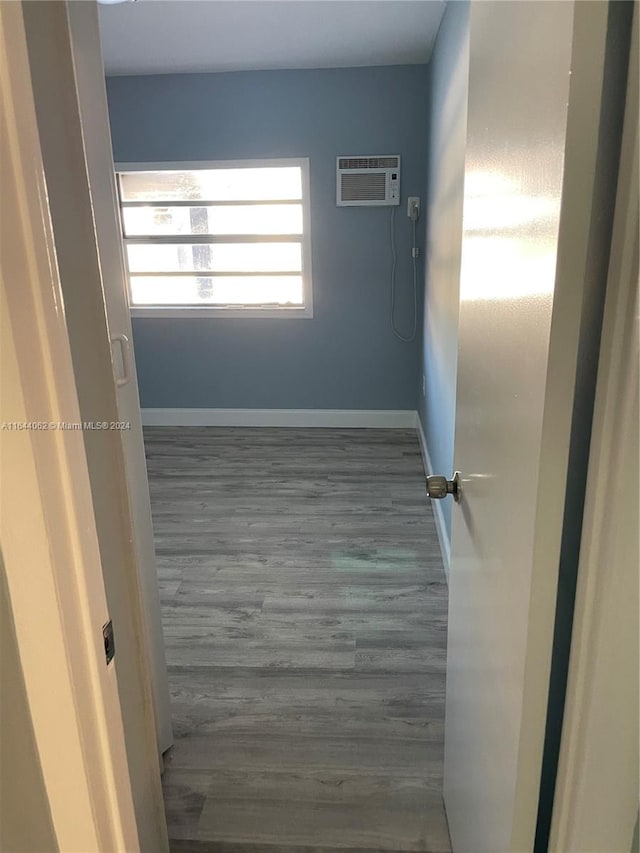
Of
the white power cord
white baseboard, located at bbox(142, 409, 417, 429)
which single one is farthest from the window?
white baseboard, located at bbox(142, 409, 417, 429)

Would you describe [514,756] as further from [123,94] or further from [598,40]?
[123,94]

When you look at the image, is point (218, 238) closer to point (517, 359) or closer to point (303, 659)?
point (303, 659)

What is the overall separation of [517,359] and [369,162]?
148 inches

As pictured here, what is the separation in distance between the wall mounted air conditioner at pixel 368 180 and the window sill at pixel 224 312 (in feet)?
2.69

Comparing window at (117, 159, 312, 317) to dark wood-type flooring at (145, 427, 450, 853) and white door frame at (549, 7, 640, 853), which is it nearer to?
dark wood-type flooring at (145, 427, 450, 853)

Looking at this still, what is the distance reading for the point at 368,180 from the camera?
169 inches

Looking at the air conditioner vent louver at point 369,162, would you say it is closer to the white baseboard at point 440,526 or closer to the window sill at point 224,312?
the window sill at point 224,312

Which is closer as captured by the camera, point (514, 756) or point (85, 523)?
point (85, 523)

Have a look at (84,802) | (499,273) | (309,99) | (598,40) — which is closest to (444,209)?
(309,99)

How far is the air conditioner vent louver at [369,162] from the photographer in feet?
13.9

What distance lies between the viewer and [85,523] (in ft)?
2.59

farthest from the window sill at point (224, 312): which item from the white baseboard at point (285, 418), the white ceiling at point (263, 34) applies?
the white ceiling at point (263, 34)

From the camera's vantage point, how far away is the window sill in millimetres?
4637

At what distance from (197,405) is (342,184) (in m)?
1.95
